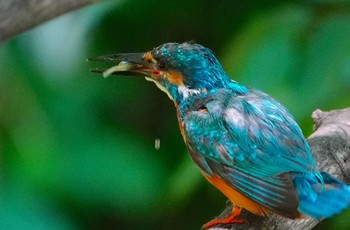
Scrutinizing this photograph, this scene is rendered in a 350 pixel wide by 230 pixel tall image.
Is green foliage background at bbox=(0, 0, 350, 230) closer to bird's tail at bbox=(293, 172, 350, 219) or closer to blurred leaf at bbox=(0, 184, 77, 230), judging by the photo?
blurred leaf at bbox=(0, 184, 77, 230)

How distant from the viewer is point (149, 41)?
4086 millimetres

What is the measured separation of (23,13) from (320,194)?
38.0 inches

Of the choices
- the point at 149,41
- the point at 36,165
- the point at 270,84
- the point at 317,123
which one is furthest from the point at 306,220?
the point at 149,41

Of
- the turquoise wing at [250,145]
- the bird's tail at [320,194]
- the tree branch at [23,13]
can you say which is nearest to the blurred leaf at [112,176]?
the tree branch at [23,13]

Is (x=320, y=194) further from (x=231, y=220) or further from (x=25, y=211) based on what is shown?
(x=25, y=211)

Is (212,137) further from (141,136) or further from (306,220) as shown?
(141,136)

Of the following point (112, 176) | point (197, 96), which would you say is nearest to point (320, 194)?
point (197, 96)

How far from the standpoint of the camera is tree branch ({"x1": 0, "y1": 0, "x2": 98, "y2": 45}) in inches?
104

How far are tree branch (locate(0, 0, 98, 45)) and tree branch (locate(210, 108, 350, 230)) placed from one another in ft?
2.53

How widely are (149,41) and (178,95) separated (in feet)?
4.34

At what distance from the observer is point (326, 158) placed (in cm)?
276

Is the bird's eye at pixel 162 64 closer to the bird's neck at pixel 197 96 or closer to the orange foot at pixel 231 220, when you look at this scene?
the bird's neck at pixel 197 96

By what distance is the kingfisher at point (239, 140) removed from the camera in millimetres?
2426

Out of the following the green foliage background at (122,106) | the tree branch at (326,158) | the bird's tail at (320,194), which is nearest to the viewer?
the bird's tail at (320,194)
